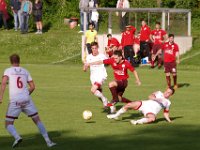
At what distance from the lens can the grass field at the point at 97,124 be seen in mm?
16016

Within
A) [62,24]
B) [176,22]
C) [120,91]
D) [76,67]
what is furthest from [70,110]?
[62,24]

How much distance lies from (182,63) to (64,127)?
69.0 feet

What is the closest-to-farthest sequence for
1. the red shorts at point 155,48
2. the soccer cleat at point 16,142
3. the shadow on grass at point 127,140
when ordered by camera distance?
1. the soccer cleat at point 16,142
2. the shadow on grass at point 127,140
3. the red shorts at point 155,48

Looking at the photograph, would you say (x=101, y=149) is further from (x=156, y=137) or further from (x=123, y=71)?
(x=123, y=71)

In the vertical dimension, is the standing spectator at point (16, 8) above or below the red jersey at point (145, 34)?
above

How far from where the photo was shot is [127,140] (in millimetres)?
16469

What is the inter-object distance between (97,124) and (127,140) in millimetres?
2630

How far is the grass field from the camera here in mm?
16016

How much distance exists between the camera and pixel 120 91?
68.3 ft

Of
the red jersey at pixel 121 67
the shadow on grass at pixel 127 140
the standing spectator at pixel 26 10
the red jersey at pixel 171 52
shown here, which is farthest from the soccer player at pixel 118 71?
the standing spectator at pixel 26 10

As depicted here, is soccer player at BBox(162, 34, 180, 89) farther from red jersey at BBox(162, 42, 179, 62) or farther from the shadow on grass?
the shadow on grass

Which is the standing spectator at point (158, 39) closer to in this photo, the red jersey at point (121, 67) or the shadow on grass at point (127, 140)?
the red jersey at point (121, 67)

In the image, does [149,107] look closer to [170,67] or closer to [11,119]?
[11,119]

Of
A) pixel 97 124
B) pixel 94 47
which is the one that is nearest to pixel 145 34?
pixel 94 47
